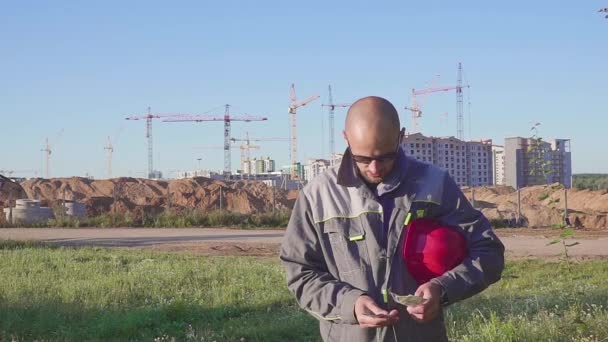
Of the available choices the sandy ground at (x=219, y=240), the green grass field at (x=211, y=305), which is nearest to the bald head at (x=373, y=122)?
the green grass field at (x=211, y=305)

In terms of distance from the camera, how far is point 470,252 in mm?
3117

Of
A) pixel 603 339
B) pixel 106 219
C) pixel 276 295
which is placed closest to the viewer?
pixel 603 339

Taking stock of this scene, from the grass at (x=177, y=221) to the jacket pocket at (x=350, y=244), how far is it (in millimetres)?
29014

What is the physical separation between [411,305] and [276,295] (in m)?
8.43

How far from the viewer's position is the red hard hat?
301 cm

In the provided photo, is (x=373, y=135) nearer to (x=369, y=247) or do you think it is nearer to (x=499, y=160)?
(x=369, y=247)

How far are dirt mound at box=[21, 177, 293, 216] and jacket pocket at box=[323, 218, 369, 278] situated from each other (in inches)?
1406

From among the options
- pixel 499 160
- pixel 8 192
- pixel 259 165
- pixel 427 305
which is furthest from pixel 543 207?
pixel 259 165

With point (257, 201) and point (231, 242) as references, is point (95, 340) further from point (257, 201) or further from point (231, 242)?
point (257, 201)

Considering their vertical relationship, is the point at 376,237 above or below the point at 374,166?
below

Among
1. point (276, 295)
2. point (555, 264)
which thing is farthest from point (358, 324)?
point (555, 264)

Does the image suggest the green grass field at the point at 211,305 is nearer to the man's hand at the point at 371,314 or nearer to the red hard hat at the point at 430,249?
the red hard hat at the point at 430,249

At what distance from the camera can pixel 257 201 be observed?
2013 inches

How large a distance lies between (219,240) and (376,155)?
71.3 ft
